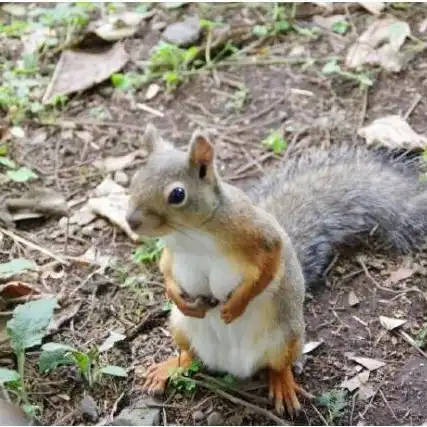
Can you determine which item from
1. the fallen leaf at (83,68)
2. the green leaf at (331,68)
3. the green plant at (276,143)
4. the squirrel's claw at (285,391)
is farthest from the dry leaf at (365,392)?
the fallen leaf at (83,68)

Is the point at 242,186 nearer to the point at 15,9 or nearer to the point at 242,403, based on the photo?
the point at 242,403

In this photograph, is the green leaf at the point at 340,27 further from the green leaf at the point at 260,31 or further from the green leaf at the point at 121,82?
the green leaf at the point at 121,82

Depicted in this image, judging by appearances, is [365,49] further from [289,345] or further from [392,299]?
[289,345]

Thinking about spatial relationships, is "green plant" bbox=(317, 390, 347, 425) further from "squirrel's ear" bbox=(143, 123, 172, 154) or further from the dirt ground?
"squirrel's ear" bbox=(143, 123, 172, 154)

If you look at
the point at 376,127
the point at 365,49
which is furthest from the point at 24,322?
the point at 365,49

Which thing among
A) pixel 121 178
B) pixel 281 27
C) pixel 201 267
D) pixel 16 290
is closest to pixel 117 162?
pixel 121 178

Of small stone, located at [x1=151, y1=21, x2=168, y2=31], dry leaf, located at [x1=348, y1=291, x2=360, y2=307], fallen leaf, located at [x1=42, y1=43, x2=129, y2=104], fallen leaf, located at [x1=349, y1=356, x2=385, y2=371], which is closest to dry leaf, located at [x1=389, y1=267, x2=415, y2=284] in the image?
dry leaf, located at [x1=348, y1=291, x2=360, y2=307]
